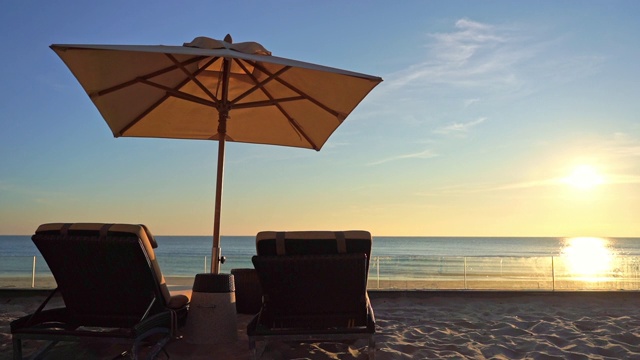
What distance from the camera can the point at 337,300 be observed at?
3.55 m

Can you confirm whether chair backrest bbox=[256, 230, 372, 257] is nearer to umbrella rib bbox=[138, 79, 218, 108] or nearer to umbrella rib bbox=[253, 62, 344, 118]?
umbrella rib bbox=[138, 79, 218, 108]

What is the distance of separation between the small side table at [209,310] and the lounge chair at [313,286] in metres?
0.67

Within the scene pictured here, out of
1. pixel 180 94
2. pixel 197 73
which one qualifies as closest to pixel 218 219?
pixel 180 94

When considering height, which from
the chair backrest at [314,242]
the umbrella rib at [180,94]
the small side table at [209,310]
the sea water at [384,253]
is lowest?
the sea water at [384,253]

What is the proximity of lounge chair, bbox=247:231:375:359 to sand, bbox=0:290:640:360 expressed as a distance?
0.72m

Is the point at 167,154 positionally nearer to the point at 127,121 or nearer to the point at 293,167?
the point at 293,167

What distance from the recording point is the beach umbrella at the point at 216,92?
175 inches

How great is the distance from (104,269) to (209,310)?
0.97m

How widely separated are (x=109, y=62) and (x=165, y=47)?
958 mm

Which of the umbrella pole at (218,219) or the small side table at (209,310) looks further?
the umbrella pole at (218,219)

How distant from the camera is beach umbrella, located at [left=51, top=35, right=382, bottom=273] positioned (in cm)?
444

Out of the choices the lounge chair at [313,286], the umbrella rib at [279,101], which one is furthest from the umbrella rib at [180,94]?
the lounge chair at [313,286]

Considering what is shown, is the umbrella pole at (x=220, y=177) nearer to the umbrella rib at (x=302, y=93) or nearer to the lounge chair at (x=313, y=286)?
the umbrella rib at (x=302, y=93)

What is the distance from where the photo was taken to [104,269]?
3.43 m
